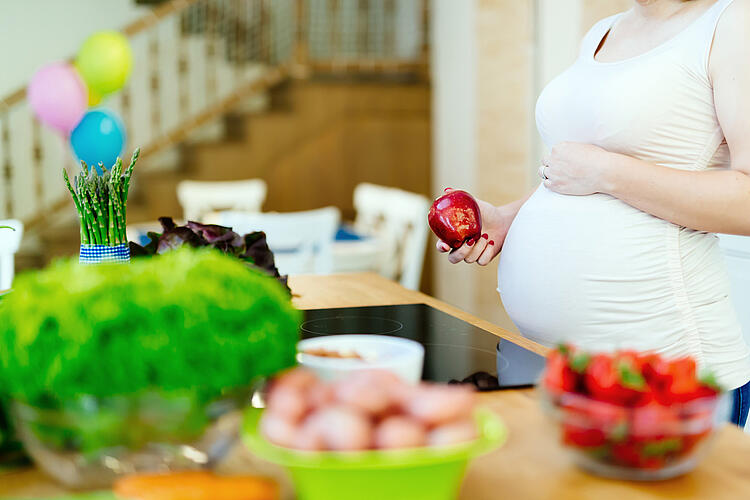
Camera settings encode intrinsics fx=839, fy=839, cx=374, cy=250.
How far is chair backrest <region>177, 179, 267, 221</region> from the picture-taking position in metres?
4.57

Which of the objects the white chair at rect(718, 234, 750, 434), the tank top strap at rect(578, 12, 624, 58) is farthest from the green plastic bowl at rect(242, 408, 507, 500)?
the white chair at rect(718, 234, 750, 434)

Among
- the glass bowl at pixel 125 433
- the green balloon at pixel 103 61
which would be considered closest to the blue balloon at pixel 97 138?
the green balloon at pixel 103 61

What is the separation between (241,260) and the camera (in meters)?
1.20

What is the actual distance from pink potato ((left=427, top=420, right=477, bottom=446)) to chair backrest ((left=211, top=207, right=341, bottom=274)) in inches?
88.4

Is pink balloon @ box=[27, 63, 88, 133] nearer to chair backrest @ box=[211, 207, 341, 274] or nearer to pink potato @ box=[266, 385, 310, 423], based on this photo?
chair backrest @ box=[211, 207, 341, 274]

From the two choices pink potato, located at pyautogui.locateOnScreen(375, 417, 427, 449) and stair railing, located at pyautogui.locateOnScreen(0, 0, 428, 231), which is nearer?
pink potato, located at pyautogui.locateOnScreen(375, 417, 427, 449)

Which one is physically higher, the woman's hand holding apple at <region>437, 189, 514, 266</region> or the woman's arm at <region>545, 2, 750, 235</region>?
the woman's arm at <region>545, 2, 750, 235</region>

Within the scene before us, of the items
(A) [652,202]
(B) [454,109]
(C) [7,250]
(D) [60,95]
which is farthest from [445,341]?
(B) [454,109]

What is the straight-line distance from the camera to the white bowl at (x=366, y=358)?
82 centimetres

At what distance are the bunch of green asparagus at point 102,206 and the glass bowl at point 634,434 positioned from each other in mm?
836

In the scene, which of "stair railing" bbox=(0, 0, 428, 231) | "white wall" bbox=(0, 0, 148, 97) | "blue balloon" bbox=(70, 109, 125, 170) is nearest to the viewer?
"blue balloon" bbox=(70, 109, 125, 170)

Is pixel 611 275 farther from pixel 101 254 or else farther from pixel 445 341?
pixel 101 254

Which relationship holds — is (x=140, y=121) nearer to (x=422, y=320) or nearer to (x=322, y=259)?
(x=322, y=259)

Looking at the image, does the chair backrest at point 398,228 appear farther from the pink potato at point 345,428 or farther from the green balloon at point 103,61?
the pink potato at point 345,428
